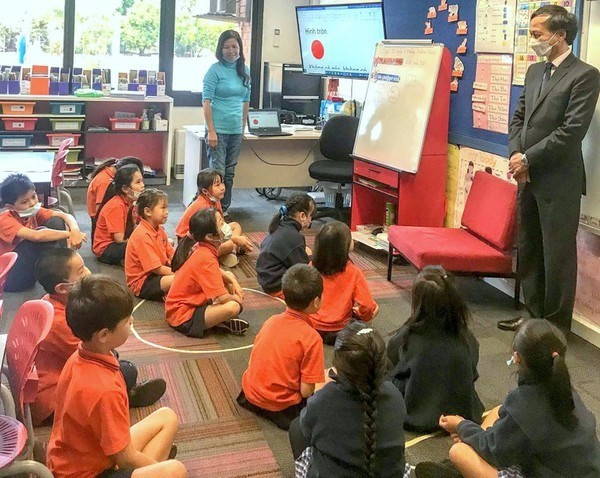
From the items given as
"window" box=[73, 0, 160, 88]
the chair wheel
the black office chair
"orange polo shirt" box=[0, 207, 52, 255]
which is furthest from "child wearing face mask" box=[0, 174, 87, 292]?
"window" box=[73, 0, 160, 88]

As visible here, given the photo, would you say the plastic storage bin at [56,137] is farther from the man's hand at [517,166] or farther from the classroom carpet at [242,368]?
Result: the man's hand at [517,166]

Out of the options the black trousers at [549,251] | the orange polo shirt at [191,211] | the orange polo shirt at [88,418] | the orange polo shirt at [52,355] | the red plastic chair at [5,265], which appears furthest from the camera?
the orange polo shirt at [191,211]

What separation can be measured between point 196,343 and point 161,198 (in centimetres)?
91

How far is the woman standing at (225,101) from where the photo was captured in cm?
536

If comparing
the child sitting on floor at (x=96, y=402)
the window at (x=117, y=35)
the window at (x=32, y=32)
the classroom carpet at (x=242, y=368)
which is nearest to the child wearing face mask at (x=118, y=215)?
the classroom carpet at (x=242, y=368)

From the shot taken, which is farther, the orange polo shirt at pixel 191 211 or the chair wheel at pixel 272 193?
the chair wheel at pixel 272 193

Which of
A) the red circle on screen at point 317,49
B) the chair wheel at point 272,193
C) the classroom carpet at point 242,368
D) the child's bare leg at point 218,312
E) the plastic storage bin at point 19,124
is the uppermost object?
the red circle on screen at point 317,49

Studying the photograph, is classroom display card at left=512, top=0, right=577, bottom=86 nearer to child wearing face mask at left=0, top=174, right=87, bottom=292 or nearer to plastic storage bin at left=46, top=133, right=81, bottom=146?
child wearing face mask at left=0, top=174, right=87, bottom=292

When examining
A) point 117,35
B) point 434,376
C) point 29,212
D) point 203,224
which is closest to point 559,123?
point 434,376

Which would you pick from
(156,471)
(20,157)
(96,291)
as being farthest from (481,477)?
(20,157)

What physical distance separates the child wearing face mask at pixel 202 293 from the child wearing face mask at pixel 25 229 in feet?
2.40

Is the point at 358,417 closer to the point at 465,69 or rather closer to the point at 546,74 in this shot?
the point at 546,74

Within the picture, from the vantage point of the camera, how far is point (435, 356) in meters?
2.45

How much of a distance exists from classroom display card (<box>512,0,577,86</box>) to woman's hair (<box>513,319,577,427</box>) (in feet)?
7.82
